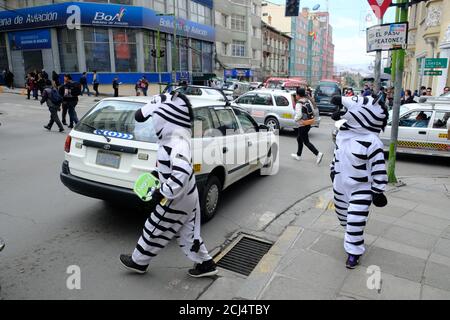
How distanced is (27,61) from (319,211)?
31.5 metres

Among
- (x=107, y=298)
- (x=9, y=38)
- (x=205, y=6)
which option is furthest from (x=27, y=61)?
(x=107, y=298)

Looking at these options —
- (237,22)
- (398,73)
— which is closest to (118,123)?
(398,73)

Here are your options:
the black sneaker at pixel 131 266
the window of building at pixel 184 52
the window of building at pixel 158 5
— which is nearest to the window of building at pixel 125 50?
the window of building at pixel 158 5

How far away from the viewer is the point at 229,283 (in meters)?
3.62

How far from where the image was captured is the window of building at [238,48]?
4791cm

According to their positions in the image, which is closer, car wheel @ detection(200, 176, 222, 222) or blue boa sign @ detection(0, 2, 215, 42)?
car wheel @ detection(200, 176, 222, 222)

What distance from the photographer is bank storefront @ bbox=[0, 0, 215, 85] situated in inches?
1072

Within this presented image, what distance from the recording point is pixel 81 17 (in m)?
26.7

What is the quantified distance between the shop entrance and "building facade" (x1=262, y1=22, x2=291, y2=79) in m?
35.4

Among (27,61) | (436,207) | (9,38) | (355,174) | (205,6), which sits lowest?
(436,207)

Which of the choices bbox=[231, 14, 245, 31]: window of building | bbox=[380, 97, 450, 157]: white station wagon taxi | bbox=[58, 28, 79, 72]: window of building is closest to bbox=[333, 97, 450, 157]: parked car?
bbox=[380, 97, 450, 157]: white station wagon taxi

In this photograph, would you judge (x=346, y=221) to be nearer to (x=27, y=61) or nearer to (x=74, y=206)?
(x=74, y=206)

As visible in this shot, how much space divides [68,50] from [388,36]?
88.1 feet

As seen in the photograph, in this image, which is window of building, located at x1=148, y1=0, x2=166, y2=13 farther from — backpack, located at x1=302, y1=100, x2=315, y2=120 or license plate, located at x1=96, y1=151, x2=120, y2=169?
license plate, located at x1=96, y1=151, x2=120, y2=169
